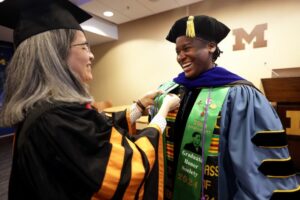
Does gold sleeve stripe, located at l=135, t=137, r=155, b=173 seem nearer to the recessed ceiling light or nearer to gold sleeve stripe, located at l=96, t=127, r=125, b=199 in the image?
gold sleeve stripe, located at l=96, t=127, r=125, b=199

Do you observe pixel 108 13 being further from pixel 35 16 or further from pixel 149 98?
pixel 35 16

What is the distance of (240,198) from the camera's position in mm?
1044

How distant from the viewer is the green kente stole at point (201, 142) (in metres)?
1.18

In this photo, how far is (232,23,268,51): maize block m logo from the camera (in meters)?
3.87

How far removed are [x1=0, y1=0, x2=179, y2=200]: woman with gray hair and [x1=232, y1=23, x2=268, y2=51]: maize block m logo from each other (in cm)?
361

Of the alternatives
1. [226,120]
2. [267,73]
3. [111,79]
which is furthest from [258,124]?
[111,79]

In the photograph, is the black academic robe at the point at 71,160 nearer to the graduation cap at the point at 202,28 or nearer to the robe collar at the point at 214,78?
the robe collar at the point at 214,78

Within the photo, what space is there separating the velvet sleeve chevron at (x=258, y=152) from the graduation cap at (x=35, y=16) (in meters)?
0.95

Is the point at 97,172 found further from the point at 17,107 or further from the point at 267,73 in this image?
the point at 267,73

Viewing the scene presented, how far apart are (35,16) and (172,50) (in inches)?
167

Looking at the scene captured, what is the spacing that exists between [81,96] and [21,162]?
36 centimetres

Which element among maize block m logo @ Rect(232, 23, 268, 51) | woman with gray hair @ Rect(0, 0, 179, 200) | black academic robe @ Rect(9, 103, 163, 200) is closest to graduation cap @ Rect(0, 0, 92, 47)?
woman with gray hair @ Rect(0, 0, 179, 200)

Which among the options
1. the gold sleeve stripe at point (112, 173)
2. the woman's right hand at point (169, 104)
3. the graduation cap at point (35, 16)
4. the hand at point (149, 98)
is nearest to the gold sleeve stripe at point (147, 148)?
the gold sleeve stripe at point (112, 173)

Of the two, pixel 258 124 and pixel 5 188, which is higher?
pixel 258 124
